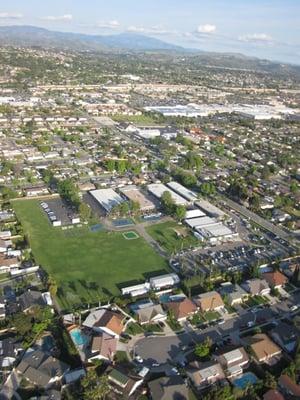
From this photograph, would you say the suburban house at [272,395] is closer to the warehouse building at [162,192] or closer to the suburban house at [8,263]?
the suburban house at [8,263]

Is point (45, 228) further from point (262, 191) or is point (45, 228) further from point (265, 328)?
point (262, 191)

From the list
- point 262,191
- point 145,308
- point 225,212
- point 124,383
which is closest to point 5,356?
point 124,383

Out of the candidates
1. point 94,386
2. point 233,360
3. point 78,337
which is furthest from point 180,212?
point 94,386

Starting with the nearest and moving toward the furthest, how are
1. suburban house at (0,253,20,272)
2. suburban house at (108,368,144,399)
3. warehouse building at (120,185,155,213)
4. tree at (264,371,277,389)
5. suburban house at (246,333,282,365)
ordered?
suburban house at (108,368,144,399) < tree at (264,371,277,389) < suburban house at (246,333,282,365) < suburban house at (0,253,20,272) < warehouse building at (120,185,155,213)

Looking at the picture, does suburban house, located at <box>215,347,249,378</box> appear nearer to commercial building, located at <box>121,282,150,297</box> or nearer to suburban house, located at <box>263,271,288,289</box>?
commercial building, located at <box>121,282,150,297</box>

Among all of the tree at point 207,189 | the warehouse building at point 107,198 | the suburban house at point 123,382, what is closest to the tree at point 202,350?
the suburban house at point 123,382

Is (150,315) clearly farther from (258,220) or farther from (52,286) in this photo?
(258,220)

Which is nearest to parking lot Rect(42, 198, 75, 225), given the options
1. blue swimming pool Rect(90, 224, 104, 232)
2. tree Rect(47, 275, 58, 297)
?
blue swimming pool Rect(90, 224, 104, 232)
